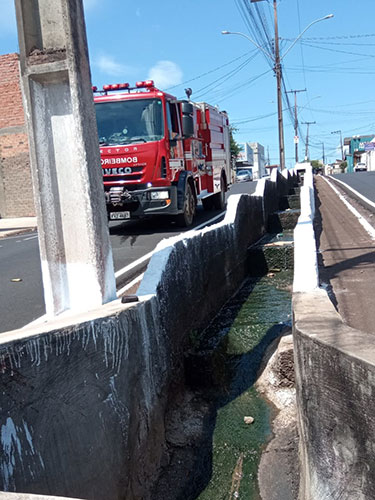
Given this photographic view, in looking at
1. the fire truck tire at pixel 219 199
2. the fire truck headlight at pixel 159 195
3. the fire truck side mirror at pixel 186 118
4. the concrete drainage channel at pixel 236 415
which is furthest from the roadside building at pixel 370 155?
the concrete drainage channel at pixel 236 415

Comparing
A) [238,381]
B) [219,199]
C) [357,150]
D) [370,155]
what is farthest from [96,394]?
[357,150]

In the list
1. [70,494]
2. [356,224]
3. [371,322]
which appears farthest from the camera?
[356,224]

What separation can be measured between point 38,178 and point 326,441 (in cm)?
292

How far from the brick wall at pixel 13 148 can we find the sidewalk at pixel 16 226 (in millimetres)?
666

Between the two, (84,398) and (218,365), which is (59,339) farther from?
(218,365)

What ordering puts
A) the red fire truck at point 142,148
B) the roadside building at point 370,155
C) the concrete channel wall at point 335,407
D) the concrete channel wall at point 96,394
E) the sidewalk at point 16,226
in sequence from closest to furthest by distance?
the concrete channel wall at point 335,407 → the concrete channel wall at point 96,394 → the red fire truck at point 142,148 → the sidewalk at point 16,226 → the roadside building at point 370,155

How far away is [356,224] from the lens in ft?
42.1

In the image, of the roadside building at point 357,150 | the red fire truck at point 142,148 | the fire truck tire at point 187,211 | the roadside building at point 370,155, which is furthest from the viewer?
the roadside building at point 357,150

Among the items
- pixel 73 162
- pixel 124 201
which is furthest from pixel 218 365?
pixel 124 201

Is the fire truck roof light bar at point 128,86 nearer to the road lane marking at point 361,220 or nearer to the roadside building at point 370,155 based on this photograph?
the road lane marking at point 361,220

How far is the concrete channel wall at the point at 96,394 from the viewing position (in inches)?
110

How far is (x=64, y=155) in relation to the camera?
13.7 feet

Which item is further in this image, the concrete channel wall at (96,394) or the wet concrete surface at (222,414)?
the wet concrete surface at (222,414)

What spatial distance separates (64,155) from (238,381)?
3.09 m
